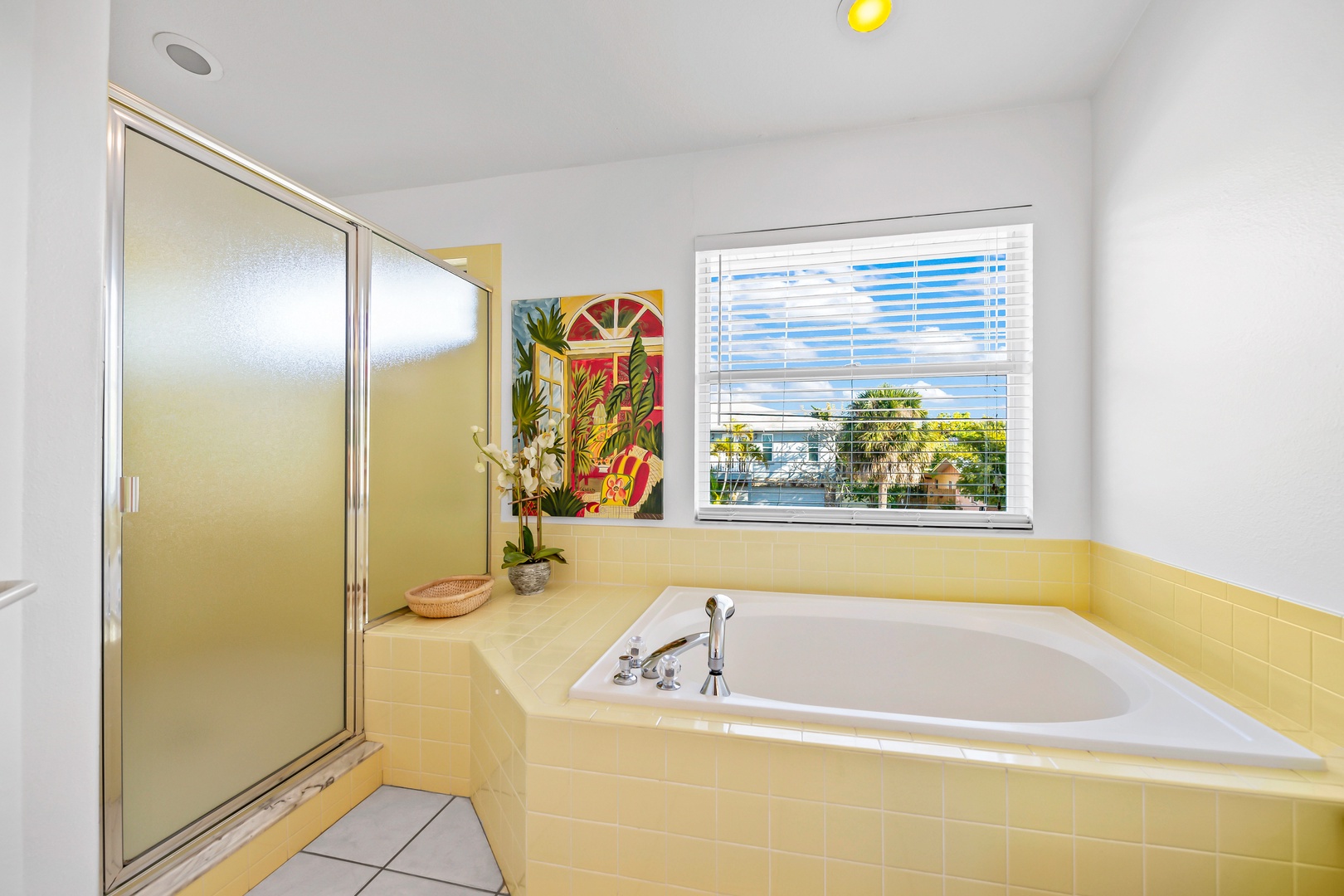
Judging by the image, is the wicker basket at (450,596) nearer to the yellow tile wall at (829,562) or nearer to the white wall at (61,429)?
the yellow tile wall at (829,562)

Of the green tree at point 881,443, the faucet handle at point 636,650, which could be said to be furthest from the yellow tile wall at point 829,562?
the faucet handle at point 636,650

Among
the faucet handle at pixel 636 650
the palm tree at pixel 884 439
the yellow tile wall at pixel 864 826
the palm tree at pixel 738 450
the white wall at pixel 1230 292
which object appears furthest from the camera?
the palm tree at pixel 738 450

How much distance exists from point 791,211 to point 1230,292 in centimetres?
138

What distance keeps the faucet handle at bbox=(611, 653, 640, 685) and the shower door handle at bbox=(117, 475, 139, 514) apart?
1081 millimetres

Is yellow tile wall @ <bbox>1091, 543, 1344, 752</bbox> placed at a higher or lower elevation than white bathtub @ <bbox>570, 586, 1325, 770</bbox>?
higher

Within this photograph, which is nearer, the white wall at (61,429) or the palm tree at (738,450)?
the white wall at (61,429)

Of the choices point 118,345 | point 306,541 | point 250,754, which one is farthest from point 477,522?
point 118,345

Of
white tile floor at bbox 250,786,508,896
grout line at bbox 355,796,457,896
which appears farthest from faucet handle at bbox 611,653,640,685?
grout line at bbox 355,796,457,896

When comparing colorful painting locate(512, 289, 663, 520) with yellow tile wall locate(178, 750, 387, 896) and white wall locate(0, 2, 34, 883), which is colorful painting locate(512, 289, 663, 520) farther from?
white wall locate(0, 2, 34, 883)

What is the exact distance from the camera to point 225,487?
1345mm

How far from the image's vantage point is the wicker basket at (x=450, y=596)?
1.90 meters

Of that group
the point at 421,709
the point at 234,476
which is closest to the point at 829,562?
the point at 421,709

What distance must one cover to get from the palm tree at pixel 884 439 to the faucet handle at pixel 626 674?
4.10ft

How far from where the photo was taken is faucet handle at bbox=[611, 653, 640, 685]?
1354 millimetres
